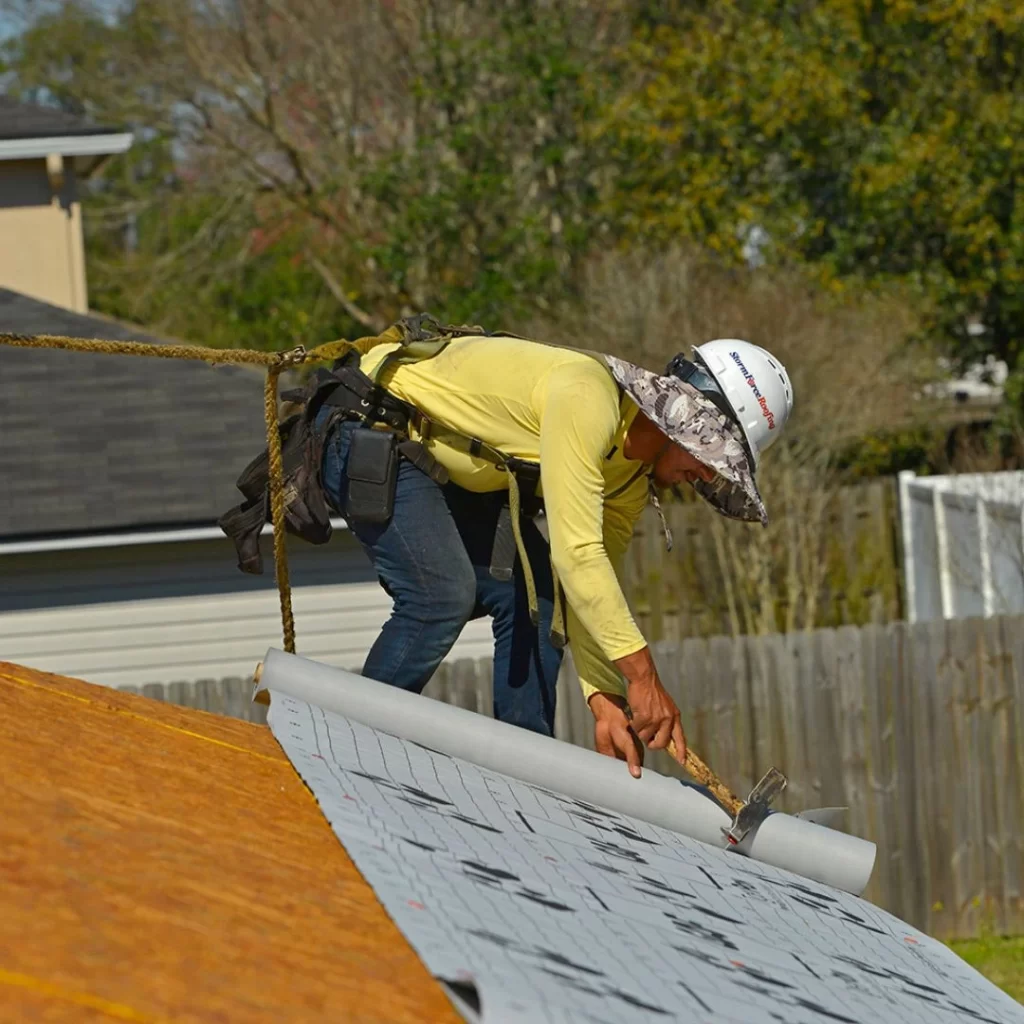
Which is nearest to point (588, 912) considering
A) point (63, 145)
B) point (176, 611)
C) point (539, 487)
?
point (539, 487)

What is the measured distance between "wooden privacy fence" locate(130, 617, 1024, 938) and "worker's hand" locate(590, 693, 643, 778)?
189 inches

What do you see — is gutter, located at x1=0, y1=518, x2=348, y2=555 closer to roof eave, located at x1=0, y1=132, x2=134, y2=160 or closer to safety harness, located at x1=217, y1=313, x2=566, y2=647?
roof eave, located at x1=0, y1=132, x2=134, y2=160

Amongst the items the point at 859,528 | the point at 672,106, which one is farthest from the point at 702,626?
the point at 672,106

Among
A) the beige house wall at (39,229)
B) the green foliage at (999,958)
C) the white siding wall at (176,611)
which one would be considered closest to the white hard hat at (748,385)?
the green foliage at (999,958)

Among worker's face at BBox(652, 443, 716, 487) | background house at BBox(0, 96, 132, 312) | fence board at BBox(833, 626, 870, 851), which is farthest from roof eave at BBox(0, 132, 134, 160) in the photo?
worker's face at BBox(652, 443, 716, 487)

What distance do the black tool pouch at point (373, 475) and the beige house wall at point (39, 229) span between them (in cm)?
1012

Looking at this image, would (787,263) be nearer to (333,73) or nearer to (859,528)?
(859,528)

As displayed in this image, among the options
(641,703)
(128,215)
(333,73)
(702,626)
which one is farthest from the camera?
(128,215)

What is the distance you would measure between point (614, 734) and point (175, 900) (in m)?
1.93

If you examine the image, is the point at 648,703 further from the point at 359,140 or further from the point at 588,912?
the point at 359,140

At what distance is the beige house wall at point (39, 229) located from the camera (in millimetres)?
13516

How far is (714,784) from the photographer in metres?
3.67

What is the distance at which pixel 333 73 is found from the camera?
22844 millimetres

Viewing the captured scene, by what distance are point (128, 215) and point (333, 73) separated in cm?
820
